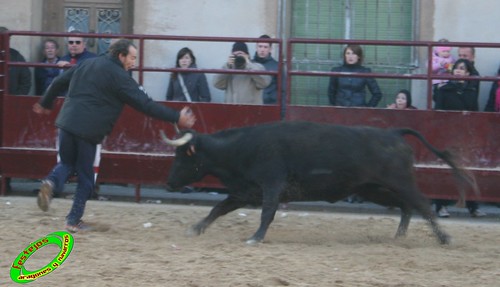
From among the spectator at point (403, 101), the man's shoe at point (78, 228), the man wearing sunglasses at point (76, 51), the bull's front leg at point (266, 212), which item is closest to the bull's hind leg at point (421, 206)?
the bull's front leg at point (266, 212)

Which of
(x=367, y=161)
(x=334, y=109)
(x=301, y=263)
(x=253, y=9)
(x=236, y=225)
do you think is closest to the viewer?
(x=301, y=263)

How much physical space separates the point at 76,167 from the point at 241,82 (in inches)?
111

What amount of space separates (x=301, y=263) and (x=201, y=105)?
3825 millimetres

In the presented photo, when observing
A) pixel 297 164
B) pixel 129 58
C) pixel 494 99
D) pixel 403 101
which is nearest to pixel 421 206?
pixel 297 164

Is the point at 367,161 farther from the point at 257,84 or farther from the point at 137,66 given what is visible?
the point at 137,66

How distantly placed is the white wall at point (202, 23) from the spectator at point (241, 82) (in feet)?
4.30

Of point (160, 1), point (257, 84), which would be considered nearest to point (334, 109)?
point (257, 84)

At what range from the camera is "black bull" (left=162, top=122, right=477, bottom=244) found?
8.88 m

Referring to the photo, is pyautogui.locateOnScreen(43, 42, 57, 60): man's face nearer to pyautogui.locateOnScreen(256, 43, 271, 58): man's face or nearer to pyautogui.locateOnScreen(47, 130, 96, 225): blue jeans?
pyautogui.locateOnScreen(256, 43, 271, 58): man's face

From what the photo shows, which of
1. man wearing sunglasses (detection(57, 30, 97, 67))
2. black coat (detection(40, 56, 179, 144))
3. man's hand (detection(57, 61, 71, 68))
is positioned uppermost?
Answer: man wearing sunglasses (detection(57, 30, 97, 67))

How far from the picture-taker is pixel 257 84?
36.7ft

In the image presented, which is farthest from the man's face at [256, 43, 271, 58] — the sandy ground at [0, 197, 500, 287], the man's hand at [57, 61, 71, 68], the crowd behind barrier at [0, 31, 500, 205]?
the man's hand at [57, 61, 71, 68]

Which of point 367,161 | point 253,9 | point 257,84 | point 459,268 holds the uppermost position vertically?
point 253,9

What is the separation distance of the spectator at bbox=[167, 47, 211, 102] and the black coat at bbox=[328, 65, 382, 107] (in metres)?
1.40
